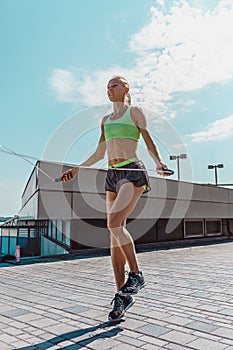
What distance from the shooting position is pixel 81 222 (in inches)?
358

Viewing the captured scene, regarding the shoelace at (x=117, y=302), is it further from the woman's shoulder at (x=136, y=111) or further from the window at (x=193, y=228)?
the window at (x=193, y=228)

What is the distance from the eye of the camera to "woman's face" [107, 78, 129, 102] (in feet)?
9.51

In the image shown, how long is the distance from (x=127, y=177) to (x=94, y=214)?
672 cm

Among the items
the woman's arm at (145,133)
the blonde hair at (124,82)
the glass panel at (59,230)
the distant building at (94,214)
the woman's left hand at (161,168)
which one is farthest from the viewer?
the glass panel at (59,230)

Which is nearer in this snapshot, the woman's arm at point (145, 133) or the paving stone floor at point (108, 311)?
the paving stone floor at point (108, 311)

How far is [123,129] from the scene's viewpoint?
2758 mm

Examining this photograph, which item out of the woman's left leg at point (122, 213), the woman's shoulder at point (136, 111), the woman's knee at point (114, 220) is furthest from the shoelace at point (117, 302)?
the woman's shoulder at point (136, 111)

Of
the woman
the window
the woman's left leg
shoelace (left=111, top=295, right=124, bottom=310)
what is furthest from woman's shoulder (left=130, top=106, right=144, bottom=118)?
the window

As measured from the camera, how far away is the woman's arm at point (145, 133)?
9.23ft

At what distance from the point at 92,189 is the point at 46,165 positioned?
163cm

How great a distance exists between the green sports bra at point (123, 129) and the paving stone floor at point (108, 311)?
4.83ft

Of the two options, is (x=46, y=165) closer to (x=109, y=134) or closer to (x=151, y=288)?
(x=151, y=288)

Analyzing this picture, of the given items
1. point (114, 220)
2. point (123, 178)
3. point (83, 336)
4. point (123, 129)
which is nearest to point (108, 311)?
point (83, 336)

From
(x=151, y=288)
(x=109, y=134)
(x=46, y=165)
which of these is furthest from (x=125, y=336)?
(x=46, y=165)
